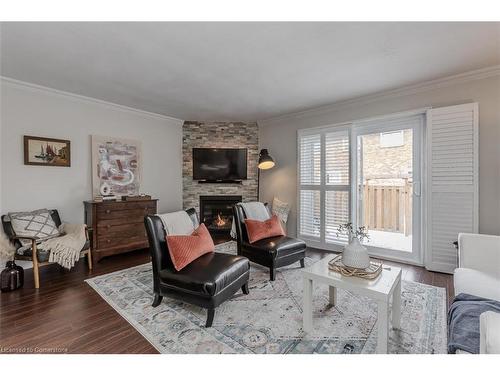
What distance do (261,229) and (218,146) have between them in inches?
100

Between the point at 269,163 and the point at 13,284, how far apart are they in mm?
3817

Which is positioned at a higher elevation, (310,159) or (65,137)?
(65,137)

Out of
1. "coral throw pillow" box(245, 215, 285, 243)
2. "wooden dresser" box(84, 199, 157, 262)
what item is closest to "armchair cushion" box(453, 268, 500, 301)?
"coral throw pillow" box(245, 215, 285, 243)

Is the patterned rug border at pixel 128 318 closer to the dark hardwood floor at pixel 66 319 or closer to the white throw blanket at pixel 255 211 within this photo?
the dark hardwood floor at pixel 66 319

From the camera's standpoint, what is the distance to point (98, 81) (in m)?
3.07

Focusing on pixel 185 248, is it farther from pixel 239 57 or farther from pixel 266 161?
pixel 266 161

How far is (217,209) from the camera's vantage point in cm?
521

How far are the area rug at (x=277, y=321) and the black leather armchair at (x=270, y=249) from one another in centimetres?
26

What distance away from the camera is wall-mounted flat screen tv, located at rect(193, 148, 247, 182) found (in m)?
5.06

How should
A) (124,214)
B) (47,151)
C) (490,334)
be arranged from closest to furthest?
1. (490,334)
2. (47,151)
3. (124,214)

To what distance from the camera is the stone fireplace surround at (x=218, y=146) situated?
5125mm

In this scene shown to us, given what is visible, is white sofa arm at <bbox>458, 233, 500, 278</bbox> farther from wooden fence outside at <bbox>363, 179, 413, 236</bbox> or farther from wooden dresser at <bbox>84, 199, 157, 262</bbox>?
wooden dresser at <bbox>84, 199, 157, 262</bbox>

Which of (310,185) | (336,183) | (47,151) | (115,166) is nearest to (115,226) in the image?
(115,166)

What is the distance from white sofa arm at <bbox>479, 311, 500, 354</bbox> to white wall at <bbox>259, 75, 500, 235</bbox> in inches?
102
